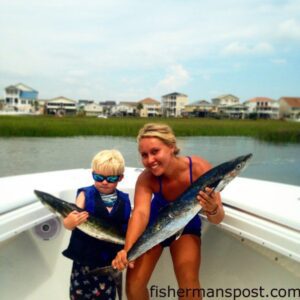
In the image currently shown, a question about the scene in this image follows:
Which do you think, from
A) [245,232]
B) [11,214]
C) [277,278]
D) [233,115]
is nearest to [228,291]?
[277,278]

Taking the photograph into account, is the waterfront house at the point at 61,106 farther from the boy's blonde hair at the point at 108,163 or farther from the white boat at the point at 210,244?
the boy's blonde hair at the point at 108,163

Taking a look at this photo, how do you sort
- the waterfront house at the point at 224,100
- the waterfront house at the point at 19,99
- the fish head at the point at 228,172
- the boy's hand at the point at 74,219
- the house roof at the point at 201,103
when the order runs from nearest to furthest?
1. the fish head at the point at 228,172
2. the boy's hand at the point at 74,219
3. the waterfront house at the point at 19,99
4. the house roof at the point at 201,103
5. the waterfront house at the point at 224,100

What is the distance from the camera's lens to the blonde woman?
102 inches

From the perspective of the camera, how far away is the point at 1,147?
23.2 meters

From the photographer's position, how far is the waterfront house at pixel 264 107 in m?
117

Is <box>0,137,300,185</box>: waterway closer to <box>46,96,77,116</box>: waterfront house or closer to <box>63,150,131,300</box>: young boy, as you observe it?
<box>63,150,131,300</box>: young boy

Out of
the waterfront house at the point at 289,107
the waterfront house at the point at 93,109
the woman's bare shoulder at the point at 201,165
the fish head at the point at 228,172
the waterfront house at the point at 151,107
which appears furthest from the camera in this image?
the waterfront house at the point at 151,107

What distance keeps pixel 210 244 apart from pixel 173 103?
428ft

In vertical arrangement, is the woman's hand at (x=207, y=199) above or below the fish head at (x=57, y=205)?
above

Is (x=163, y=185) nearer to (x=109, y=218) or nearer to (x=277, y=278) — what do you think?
(x=109, y=218)

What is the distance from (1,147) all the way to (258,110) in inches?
4226

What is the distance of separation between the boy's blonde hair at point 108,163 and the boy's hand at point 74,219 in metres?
0.32

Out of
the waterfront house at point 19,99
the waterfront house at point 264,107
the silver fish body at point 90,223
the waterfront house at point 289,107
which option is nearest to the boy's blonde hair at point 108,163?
the silver fish body at point 90,223

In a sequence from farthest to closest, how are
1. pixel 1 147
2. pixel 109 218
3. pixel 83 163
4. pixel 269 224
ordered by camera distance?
1. pixel 1 147
2. pixel 83 163
3. pixel 109 218
4. pixel 269 224
